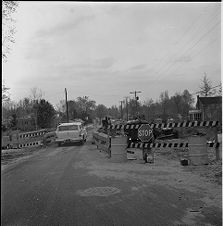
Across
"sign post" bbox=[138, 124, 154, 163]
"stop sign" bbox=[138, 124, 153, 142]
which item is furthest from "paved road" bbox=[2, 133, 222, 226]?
"stop sign" bbox=[138, 124, 153, 142]

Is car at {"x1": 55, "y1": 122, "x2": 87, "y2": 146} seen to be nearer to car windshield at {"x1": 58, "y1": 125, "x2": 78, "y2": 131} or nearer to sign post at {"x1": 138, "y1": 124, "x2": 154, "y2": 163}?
car windshield at {"x1": 58, "y1": 125, "x2": 78, "y2": 131}

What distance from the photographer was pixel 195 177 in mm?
9938

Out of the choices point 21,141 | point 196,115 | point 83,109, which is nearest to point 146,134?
point 21,141

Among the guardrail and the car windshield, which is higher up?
the car windshield

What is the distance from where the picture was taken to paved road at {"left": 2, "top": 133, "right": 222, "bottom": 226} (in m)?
5.89

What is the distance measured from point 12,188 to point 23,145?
693 inches

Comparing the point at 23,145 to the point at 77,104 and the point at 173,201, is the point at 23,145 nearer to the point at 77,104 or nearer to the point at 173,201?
the point at 173,201

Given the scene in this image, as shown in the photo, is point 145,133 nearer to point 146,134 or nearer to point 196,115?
point 146,134

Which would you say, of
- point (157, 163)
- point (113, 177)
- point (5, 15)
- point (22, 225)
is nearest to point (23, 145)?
point (5, 15)

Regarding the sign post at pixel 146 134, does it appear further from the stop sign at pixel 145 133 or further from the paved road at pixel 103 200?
the paved road at pixel 103 200

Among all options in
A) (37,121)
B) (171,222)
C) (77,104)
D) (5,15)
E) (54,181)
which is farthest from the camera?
(77,104)

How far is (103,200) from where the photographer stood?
7.23 meters

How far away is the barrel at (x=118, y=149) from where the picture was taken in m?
14.1

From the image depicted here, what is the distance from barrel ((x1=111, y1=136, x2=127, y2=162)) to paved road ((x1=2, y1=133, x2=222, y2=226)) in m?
2.88
